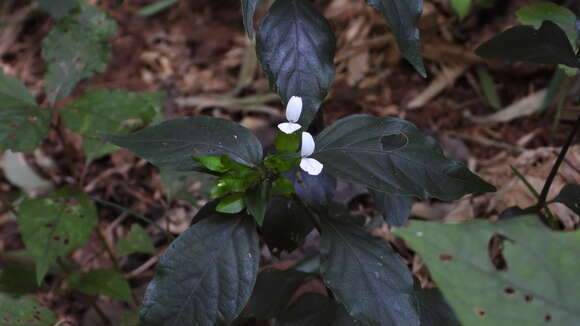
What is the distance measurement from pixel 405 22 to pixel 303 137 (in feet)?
1.09


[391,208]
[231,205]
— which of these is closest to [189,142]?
[231,205]

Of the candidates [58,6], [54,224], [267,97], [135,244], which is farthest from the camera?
[267,97]

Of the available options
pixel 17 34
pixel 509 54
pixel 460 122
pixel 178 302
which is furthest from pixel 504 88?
pixel 17 34

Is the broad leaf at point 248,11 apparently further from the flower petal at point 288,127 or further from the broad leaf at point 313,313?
the broad leaf at point 313,313

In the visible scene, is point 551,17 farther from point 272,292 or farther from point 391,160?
point 272,292

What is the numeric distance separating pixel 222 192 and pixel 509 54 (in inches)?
28.8

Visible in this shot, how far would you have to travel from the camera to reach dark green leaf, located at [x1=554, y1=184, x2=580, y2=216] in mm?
1418

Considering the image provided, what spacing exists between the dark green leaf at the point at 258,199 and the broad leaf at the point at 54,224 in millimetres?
745

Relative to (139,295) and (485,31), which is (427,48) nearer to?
(485,31)

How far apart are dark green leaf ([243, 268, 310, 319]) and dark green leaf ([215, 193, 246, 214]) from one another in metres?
0.38

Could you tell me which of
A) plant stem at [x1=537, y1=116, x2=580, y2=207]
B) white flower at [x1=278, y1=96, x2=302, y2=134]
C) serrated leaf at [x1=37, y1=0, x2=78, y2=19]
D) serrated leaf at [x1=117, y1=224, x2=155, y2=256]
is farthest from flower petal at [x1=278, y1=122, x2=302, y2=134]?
serrated leaf at [x1=37, y1=0, x2=78, y2=19]

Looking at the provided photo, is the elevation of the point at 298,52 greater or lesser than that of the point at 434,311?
greater

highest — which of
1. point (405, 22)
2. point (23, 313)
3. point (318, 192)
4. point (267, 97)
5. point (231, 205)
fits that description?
point (405, 22)

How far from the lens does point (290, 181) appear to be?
3.99ft
